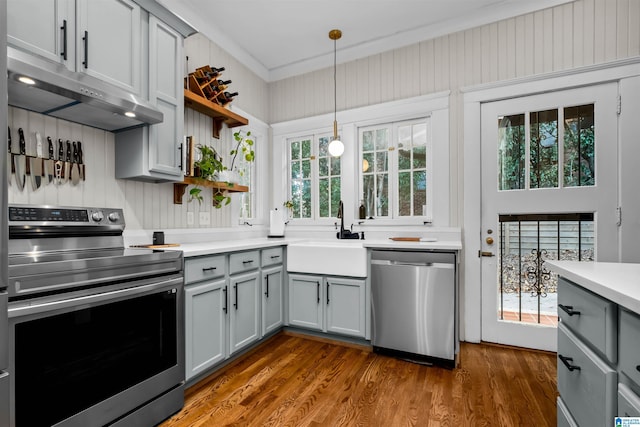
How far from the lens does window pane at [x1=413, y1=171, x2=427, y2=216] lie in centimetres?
325

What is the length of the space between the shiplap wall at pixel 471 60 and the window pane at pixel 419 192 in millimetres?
281

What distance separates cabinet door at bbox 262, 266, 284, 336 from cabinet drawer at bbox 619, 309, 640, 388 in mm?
2318

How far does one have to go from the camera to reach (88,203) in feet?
6.81

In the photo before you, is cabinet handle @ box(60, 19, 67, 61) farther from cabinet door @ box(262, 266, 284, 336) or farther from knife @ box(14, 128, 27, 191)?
cabinet door @ box(262, 266, 284, 336)

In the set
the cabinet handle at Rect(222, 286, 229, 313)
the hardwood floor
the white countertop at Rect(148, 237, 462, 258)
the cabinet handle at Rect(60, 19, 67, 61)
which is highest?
the cabinet handle at Rect(60, 19, 67, 61)

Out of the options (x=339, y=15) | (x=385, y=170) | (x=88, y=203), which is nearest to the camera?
(x=88, y=203)

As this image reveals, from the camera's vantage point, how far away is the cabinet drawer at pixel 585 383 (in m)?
0.99

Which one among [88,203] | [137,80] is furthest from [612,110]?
[88,203]

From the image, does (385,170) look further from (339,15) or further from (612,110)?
(612,110)

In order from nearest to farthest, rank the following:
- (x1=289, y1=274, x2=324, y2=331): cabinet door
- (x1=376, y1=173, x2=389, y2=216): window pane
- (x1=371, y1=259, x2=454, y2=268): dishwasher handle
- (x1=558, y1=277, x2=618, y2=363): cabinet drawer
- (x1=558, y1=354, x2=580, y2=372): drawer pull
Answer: (x1=558, y1=277, x2=618, y2=363): cabinet drawer < (x1=558, y1=354, x2=580, y2=372): drawer pull < (x1=371, y1=259, x2=454, y2=268): dishwasher handle < (x1=289, y1=274, x2=324, y2=331): cabinet door < (x1=376, y1=173, x2=389, y2=216): window pane

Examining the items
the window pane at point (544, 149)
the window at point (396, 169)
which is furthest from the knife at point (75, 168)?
the window pane at point (544, 149)

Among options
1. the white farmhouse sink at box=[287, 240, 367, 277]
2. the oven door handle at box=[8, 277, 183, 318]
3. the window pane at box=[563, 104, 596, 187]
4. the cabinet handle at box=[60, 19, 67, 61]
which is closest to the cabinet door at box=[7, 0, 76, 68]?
the cabinet handle at box=[60, 19, 67, 61]

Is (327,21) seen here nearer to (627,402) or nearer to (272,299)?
(272,299)

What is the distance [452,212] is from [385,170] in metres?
0.82
